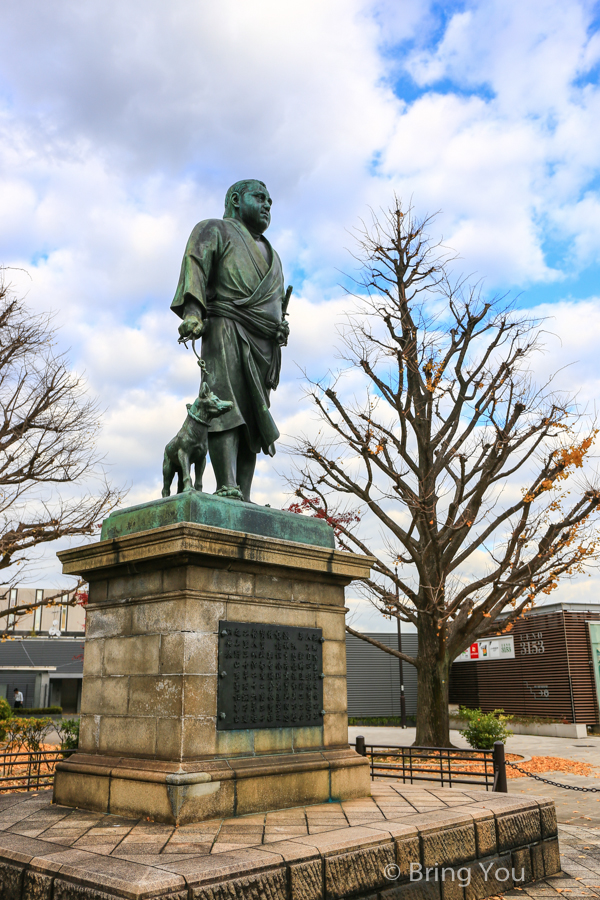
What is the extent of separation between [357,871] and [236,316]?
15.6 feet

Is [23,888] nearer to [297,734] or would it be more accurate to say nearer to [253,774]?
[253,774]

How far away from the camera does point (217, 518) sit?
19.5 feet

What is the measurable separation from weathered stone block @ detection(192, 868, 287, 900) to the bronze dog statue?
10.6 feet

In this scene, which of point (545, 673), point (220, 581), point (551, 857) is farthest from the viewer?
point (545, 673)

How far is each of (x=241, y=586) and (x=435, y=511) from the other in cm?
1010

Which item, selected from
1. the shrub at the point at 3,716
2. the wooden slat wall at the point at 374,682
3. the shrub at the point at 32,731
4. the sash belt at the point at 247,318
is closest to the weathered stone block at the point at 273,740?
the sash belt at the point at 247,318

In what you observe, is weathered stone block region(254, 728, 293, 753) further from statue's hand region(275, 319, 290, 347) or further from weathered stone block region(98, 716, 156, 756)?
statue's hand region(275, 319, 290, 347)

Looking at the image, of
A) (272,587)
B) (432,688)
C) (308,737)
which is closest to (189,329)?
(272,587)

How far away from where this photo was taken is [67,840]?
15.1 ft

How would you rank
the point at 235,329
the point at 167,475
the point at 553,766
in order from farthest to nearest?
the point at 553,766, the point at 235,329, the point at 167,475

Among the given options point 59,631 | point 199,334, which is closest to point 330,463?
point 199,334

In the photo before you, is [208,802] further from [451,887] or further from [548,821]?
[548,821]

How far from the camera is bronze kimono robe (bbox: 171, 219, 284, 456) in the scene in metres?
6.77

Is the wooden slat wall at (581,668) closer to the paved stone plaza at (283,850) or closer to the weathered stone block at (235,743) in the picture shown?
the paved stone plaza at (283,850)
